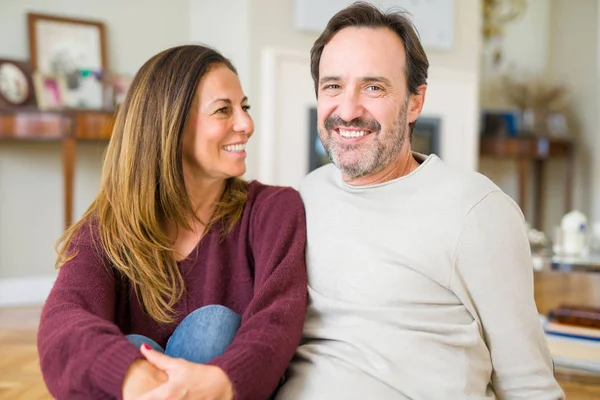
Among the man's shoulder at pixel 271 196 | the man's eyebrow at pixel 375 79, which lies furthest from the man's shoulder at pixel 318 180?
the man's eyebrow at pixel 375 79

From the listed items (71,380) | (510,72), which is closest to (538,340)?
(71,380)

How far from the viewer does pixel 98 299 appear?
131cm

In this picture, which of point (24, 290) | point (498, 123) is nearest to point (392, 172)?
point (24, 290)

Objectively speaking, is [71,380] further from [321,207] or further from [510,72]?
[510,72]

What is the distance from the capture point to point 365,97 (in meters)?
1.35

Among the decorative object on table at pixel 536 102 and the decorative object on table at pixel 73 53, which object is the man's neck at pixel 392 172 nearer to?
the decorative object on table at pixel 73 53

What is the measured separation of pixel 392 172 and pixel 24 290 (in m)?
2.94

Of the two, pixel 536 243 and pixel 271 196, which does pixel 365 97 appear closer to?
pixel 271 196

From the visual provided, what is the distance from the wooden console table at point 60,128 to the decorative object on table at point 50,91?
8.2 inches

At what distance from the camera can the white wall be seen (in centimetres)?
363

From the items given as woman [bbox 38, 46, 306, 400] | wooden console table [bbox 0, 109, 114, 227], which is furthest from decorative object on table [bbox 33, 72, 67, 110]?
woman [bbox 38, 46, 306, 400]

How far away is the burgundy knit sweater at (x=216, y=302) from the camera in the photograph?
113cm

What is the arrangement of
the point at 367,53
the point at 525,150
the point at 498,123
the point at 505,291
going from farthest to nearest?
the point at 498,123
the point at 525,150
the point at 367,53
the point at 505,291

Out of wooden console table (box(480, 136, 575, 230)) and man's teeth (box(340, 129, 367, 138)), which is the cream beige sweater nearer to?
man's teeth (box(340, 129, 367, 138))
